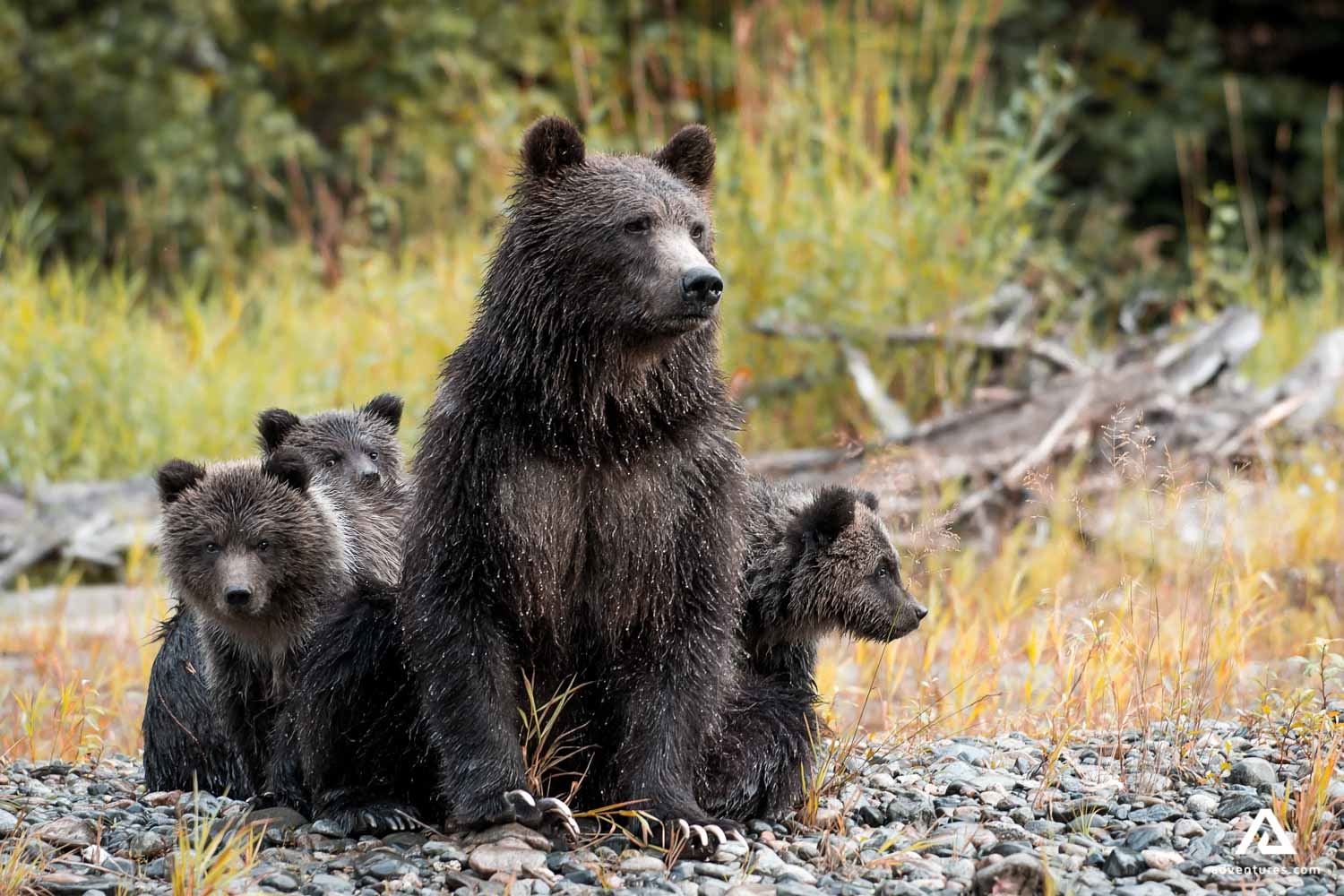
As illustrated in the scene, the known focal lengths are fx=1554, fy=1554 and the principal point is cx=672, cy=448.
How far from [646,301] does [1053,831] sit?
1808 mm

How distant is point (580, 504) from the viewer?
4164mm

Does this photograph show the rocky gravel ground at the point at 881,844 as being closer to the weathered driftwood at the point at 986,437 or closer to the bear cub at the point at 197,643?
the bear cub at the point at 197,643

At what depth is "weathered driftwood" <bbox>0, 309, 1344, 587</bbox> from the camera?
8.16m

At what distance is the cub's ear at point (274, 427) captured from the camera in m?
5.78

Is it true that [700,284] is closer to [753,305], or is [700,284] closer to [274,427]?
[274,427]

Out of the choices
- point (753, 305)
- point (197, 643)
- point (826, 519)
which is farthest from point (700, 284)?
point (753, 305)

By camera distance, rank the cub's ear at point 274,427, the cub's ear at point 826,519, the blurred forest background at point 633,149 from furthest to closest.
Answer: the blurred forest background at point 633,149 → the cub's ear at point 274,427 → the cub's ear at point 826,519

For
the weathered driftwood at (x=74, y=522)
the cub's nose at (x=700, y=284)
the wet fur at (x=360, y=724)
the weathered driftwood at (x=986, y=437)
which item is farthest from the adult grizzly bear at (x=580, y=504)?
the weathered driftwood at (x=74, y=522)

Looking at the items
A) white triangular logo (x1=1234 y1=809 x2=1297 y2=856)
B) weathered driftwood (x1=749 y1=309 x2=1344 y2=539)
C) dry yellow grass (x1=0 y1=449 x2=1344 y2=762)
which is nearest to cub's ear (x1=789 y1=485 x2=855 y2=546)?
dry yellow grass (x1=0 y1=449 x2=1344 y2=762)

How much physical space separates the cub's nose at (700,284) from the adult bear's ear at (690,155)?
1.94ft

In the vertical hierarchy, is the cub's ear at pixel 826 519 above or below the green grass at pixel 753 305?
below

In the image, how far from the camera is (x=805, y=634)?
16.6 feet

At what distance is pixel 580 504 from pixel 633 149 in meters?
9.61

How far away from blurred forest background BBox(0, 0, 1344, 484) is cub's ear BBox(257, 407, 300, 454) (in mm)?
3323
